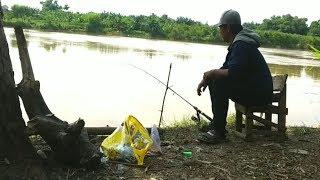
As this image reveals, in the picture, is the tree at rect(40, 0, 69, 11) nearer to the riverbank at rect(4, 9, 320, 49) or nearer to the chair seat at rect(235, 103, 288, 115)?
the riverbank at rect(4, 9, 320, 49)

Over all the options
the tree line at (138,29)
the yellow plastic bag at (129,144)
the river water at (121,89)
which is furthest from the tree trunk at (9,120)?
the tree line at (138,29)

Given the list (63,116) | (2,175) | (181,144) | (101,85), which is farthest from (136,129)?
(101,85)

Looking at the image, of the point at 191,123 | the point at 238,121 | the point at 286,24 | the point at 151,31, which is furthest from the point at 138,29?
the point at 238,121

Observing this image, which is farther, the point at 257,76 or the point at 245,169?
the point at 257,76

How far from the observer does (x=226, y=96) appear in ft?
15.0

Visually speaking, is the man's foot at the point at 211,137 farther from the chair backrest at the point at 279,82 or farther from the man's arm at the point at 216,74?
the chair backrest at the point at 279,82

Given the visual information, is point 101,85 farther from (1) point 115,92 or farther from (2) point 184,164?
(2) point 184,164

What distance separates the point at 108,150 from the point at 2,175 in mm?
923

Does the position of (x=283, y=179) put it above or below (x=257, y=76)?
below

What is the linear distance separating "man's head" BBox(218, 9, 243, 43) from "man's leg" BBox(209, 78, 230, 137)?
19.3 inches

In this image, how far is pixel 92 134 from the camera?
4.63 meters

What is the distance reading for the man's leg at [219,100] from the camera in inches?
177

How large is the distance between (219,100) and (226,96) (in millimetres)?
90

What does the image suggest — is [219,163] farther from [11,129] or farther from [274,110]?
[11,129]
